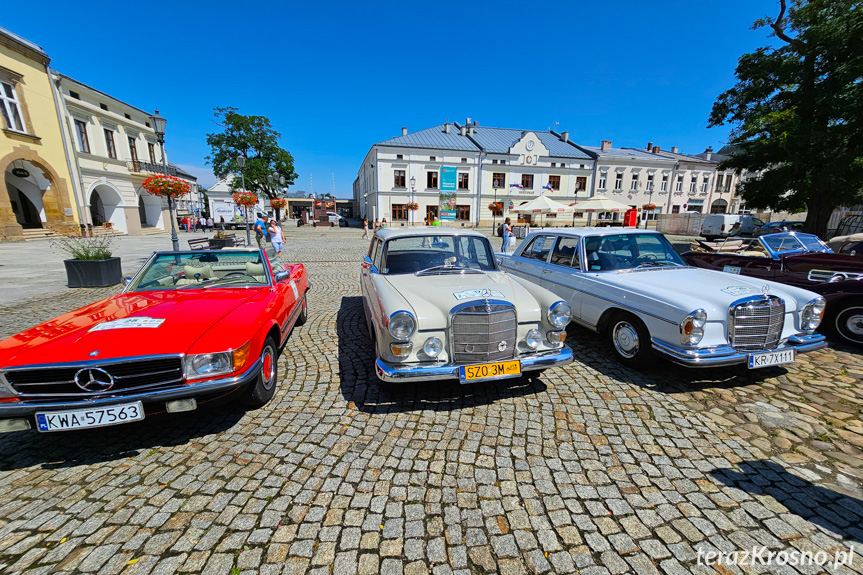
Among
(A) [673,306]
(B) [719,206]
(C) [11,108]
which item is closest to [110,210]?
(C) [11,108]

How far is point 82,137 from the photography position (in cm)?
2264

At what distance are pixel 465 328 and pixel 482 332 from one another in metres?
0.17

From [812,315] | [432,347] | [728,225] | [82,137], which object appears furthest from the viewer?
[728,225]

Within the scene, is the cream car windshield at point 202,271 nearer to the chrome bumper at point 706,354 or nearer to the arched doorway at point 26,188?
the chrome bumper at point 706,354

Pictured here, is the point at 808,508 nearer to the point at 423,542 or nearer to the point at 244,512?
the point at 423,542

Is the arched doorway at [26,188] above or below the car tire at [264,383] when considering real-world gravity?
above

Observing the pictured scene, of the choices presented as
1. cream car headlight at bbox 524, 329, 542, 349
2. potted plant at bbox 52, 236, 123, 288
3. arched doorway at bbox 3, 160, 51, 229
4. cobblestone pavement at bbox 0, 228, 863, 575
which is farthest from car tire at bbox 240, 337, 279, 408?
arched doorway at bbox 3, 160, 51, 229

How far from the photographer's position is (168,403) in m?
2.55

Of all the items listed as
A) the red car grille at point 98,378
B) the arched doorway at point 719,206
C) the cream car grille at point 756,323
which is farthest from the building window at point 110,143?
the arched doorway at point 719,206

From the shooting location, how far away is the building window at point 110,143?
24.4 m

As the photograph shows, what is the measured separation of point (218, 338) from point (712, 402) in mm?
4750

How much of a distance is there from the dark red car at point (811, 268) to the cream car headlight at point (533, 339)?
4.64 meters

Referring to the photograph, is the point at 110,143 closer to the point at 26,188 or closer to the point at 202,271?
the point at 26,188

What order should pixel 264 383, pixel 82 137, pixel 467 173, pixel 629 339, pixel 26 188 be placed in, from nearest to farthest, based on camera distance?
pixel 264 383, pixel 629 339, pixel 26 188, pixel 82 137, pixel 467 173
